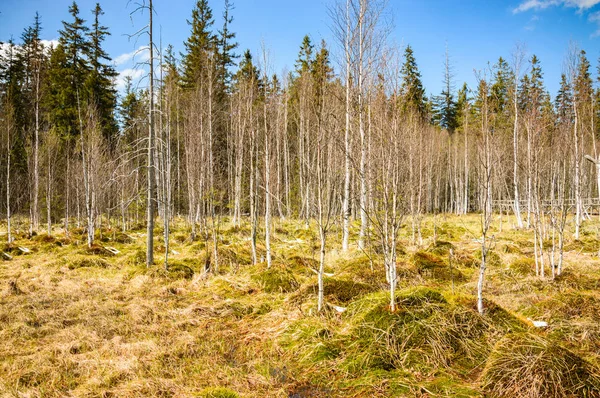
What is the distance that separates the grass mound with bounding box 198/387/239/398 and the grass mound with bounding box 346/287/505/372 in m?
1.29

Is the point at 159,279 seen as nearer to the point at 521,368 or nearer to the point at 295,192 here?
the point at 521,368

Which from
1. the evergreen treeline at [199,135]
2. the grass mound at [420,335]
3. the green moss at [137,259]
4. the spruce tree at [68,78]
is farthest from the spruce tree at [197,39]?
the grass mound at [420,335]

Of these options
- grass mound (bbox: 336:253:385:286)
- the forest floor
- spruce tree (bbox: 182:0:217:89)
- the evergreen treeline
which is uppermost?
spruce tree (bbox: 182:0:217:89)

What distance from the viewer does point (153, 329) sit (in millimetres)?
4781

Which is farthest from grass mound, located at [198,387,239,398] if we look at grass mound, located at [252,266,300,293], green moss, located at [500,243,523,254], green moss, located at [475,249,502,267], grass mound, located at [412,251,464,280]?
green moss, located at [500,243,523,254]

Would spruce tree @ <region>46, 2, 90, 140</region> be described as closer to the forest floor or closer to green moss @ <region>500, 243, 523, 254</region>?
the forest floor

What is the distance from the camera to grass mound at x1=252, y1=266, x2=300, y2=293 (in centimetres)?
655

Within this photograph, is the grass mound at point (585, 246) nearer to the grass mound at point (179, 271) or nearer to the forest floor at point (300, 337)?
the forest floor at point (300, 337)

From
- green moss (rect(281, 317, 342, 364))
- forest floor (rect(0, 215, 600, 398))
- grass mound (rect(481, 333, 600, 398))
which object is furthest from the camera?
green moss (rect(281, 317, 342, 364))

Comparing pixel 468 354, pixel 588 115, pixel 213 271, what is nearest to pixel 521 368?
pixel 468 354

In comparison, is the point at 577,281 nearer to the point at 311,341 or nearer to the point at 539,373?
the point at 539,373

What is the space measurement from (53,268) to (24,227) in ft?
46.9

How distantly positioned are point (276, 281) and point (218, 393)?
382 centimetres

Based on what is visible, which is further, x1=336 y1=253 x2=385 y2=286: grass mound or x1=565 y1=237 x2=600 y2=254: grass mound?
x1=565 y1=237 x2=600 y2=254: grass mound
